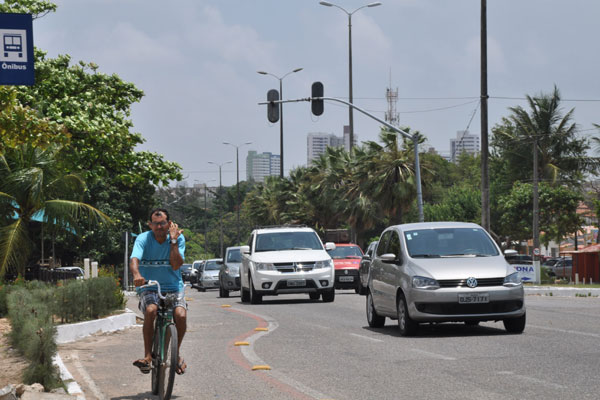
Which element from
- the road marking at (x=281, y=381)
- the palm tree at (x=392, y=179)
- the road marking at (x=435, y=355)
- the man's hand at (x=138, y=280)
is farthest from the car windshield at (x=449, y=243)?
the palm tree at (x=392, y=179)

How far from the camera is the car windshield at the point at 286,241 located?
85.5ft

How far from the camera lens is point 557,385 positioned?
8.99m

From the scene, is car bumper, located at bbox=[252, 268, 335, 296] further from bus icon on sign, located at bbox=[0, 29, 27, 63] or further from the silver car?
bus icon on sign, located at bbox=[0, 29, 27, 63]

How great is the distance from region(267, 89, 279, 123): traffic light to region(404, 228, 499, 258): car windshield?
17336 mm

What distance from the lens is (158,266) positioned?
9.08 metres

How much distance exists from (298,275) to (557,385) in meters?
16.2

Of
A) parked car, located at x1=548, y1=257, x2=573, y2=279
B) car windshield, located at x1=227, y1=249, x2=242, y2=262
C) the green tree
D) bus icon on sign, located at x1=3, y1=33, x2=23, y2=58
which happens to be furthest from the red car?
the green tree

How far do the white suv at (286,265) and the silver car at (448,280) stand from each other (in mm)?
9421

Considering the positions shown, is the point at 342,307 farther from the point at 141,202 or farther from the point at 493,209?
the point at 493,209

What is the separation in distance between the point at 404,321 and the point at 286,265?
417 inches

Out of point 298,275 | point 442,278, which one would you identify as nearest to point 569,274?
point 298,275

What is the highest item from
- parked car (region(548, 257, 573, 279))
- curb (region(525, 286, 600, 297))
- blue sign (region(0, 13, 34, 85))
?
blue sign (region(0, 13, 34, 85))

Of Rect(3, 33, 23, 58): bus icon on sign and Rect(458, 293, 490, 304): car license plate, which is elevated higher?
Rect(3, 33, 23, 58): bus icon on sign

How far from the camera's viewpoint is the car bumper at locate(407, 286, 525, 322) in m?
14.1
